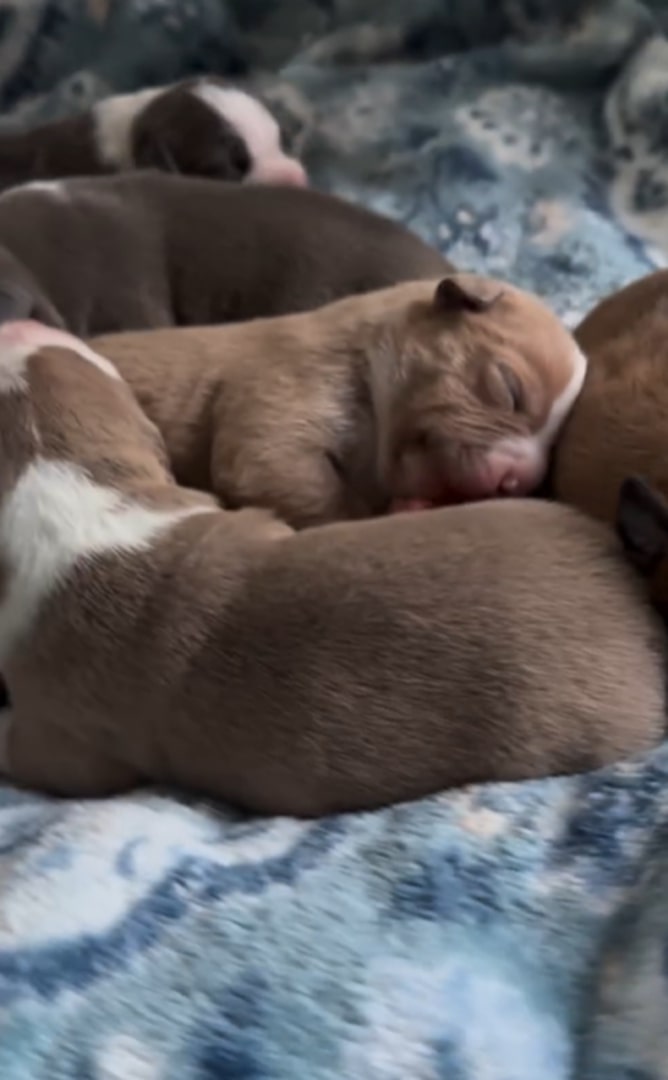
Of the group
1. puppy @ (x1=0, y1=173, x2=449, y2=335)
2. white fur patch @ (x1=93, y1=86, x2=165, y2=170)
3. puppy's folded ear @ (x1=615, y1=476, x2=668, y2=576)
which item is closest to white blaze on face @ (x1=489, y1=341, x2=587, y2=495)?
puppy's folded ear @ (x1=615, y1=476, x2=668, y2=576)

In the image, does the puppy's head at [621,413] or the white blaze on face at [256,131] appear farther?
the white blaze on face at [256,131]

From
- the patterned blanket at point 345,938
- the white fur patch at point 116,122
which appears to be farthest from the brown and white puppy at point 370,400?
the white fur patch at point 116,122

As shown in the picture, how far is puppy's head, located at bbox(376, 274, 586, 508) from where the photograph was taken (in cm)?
168

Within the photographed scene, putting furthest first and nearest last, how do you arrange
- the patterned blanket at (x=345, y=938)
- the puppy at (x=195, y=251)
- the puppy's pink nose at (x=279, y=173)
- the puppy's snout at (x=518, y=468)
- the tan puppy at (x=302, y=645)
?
the puppy's pink nose at (x=279, y=173)
the puppy at (x=195, y=251)
the puppy's snout at (x=518, y=468)
the tan puppy at (x=302, y=645)
the patterned blanket at (x=345, y=938)

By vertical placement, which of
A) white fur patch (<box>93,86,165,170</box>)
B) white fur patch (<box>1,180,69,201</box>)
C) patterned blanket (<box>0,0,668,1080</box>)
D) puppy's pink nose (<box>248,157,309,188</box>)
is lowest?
patterned blanket (<box>0,0,668,1080</box>)

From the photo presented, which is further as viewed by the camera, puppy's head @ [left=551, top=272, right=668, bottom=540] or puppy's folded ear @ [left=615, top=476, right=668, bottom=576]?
puppy's head @ [left=551, top=272, right=668, bottom=540]

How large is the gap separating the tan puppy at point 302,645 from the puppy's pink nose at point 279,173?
1.13 meters

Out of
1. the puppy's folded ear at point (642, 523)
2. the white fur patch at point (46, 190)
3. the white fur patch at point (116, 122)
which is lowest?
the puppy's folded ear at point (642, 523)

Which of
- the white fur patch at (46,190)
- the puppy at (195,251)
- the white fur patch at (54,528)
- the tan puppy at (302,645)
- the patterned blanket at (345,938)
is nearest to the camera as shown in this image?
the patterned blanket at (345,938)

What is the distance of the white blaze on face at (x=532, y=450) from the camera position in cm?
167

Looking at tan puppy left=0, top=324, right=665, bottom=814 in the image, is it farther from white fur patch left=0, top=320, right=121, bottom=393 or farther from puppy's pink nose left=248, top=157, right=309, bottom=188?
puppy's pink nose left=248, top=157, right=309, bottom=188

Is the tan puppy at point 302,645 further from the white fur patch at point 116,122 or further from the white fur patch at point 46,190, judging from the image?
the white fur patch at point 116,122

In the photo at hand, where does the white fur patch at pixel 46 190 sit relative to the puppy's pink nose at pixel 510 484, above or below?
above

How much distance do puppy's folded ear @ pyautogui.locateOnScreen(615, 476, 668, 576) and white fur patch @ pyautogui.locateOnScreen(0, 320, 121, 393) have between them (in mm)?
603
